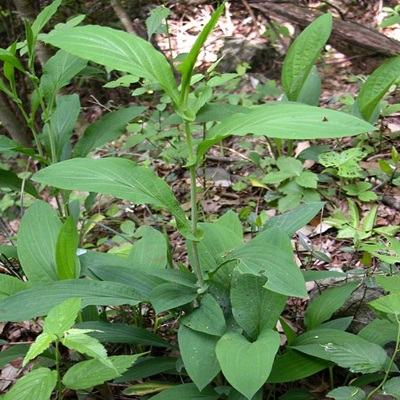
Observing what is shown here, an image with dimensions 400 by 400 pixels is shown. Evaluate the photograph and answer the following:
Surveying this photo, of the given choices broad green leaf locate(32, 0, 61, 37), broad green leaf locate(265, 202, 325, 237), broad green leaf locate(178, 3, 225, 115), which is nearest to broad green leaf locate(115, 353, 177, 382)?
broad green leaf locate(265, 202, 325, 237)

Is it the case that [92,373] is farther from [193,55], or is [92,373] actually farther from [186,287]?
[193,55]

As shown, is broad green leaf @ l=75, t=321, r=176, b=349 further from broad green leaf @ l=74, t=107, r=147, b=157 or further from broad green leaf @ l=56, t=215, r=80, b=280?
broad green leaf @ l=74, t=107, r=147, b=157

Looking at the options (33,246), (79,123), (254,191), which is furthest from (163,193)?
(79,123)

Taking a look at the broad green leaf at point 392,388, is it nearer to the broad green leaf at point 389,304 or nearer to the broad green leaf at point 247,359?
the broad green leaf at point 389,304

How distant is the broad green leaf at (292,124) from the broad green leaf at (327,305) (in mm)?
682

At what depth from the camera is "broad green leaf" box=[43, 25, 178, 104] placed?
1318mm

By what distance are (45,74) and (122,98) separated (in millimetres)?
2869

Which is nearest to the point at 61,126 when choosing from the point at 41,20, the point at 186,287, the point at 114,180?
the point at 41,20

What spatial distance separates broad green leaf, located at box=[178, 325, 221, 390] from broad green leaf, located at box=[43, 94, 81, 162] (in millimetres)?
1223

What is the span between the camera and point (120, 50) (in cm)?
135

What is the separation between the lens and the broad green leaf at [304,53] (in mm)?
2670

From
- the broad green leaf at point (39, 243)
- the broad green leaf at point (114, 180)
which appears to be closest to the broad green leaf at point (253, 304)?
the broad green leaf at point (114, 180)

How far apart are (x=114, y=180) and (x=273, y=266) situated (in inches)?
21.3

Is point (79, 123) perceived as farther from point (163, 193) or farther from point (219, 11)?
point (219, 11)
